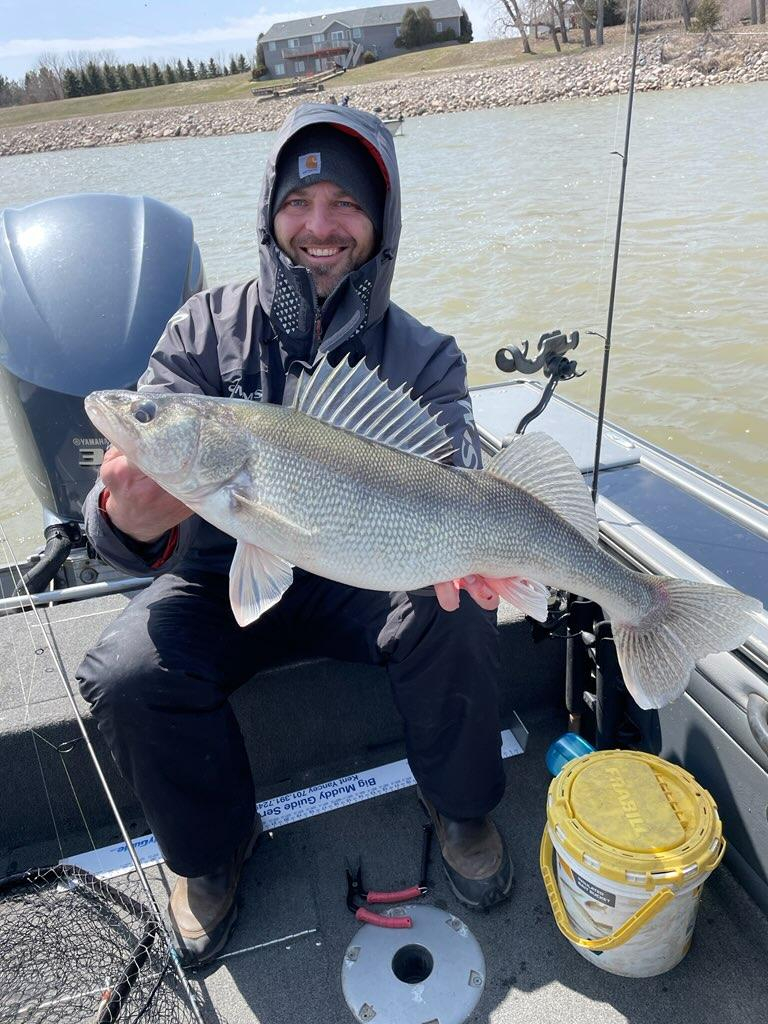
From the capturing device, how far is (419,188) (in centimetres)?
1728

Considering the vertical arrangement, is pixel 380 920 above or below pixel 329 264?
below

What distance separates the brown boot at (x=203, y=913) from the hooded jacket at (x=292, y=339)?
935mm

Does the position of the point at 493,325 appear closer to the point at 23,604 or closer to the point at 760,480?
the point at 760,480

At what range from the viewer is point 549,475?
2238mm

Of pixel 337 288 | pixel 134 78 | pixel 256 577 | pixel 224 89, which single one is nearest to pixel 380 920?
pixel 256 577

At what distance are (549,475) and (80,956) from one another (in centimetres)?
186

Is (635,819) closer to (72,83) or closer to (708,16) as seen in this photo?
(708,16)

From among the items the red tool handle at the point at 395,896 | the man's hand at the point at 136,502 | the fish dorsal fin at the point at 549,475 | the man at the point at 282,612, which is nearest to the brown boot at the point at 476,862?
the man at the point at 282,612

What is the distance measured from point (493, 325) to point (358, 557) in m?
8.01

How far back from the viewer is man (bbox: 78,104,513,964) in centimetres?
215

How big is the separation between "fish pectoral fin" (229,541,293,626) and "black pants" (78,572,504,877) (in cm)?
35

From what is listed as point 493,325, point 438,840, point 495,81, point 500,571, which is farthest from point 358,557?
point 495,81

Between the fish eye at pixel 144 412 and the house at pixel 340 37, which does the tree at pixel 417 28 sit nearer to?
the house at pixel 340 37

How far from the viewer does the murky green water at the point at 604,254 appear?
718 centimetres
